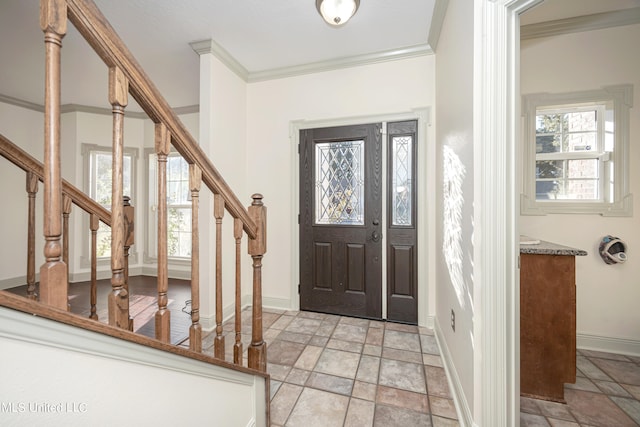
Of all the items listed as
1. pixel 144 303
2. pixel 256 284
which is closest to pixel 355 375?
pixel 256 284

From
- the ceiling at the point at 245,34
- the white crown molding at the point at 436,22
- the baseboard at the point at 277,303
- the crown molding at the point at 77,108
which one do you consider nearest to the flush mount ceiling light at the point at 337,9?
the ceiling at the point at 245,34

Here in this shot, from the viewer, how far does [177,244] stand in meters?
4.55

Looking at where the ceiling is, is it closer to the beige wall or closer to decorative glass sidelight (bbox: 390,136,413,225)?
the beige wall

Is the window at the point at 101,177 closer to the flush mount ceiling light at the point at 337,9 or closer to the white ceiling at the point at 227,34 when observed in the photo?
the white ceiling at the point at 227,34

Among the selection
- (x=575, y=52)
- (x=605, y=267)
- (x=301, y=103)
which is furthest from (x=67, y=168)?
(x=605, y=267)

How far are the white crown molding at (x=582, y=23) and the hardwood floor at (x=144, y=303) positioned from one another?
4.04m

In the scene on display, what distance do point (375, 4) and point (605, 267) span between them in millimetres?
2844

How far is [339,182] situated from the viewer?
3.00m

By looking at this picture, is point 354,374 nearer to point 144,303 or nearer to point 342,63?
point 144,303

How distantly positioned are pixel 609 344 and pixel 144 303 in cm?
465

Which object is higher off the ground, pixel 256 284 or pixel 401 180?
pixel 401 180

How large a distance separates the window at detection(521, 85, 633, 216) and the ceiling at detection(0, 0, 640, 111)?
0.69 metres

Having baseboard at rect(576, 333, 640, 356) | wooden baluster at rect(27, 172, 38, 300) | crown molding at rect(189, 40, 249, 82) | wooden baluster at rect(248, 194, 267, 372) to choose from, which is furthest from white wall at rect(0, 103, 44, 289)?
baseboard at rect(576, 333, 640, 356)

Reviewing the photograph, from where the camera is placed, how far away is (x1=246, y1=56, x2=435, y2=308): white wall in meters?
2.86
